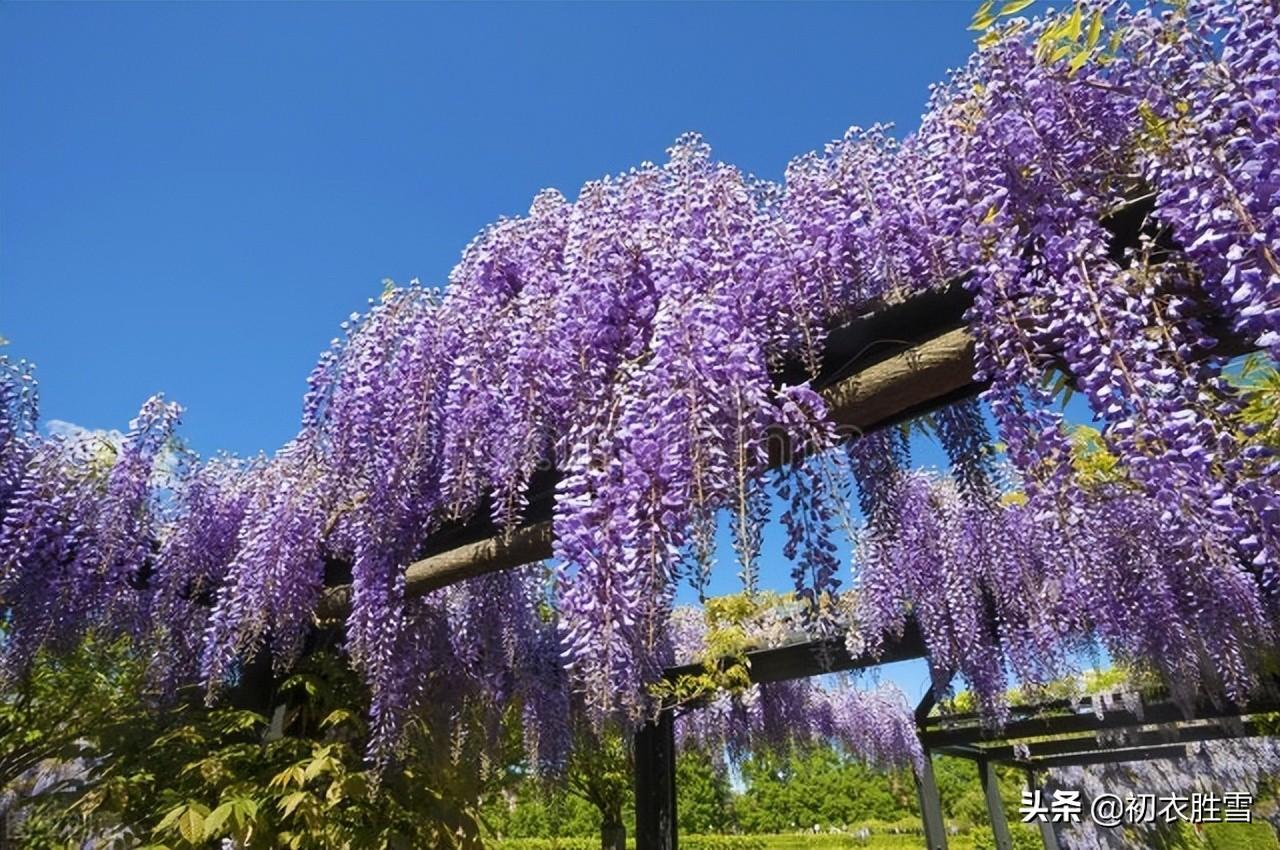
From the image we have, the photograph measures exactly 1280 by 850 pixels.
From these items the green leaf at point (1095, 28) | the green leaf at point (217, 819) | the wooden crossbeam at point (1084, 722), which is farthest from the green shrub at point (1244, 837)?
the green leaf at point (217, 819)

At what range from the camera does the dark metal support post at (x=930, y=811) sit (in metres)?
8.97

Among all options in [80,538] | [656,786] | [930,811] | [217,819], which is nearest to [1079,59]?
[217,819]

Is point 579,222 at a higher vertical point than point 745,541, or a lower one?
higher

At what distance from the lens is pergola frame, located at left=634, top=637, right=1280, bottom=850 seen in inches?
254

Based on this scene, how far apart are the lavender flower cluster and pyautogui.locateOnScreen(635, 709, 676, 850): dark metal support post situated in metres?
3.14

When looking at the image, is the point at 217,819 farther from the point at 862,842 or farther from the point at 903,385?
the point at 862,842

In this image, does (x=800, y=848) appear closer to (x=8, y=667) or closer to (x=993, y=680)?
(x=993, y=680)

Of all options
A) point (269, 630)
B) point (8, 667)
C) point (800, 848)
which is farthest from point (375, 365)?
point (800, 848)

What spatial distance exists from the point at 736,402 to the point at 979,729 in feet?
24.4

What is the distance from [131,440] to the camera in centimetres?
443

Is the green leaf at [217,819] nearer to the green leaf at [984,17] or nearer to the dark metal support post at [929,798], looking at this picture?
the green leaf at [984,17]

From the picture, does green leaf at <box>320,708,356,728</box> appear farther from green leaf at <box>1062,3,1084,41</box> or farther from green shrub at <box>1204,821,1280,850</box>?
green shrub at <box>1204,821,1280,850</box>

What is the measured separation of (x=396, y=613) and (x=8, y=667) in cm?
243

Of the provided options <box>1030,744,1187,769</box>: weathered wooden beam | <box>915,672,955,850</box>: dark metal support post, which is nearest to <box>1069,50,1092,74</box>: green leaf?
<box>915,672,955,850</box>: dark metal support post
